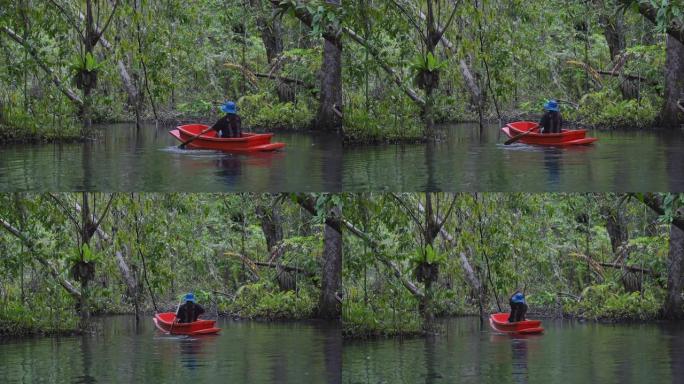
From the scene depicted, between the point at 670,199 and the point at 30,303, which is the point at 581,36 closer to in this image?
the point at 670,199

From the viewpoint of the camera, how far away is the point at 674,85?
1574cm

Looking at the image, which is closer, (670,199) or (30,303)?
(670,199)

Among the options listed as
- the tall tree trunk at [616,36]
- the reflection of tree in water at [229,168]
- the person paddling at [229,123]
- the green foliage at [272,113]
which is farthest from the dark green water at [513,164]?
the person paddling at [229,123]

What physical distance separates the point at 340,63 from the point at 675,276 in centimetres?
496

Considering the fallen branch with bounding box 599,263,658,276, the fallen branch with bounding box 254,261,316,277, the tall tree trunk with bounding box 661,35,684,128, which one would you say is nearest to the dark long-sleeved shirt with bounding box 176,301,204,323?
the fallen branch with bounding box 254,261,316,277

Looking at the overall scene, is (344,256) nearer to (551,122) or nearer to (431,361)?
(431,361)

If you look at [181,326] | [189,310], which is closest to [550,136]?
[189,310]

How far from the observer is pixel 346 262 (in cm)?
1398

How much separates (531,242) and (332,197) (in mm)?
3091

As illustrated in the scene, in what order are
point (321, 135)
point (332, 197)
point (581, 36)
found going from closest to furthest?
point (332, 197) → point (321, 135) → point (581, 36)

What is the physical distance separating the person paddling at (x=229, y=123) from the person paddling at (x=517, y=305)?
406cm

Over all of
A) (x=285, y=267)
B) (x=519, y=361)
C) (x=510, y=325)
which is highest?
(x=285, y=267)

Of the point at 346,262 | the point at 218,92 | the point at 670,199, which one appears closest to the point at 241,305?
the point at 346,262

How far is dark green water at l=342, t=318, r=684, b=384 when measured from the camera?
1248cm
